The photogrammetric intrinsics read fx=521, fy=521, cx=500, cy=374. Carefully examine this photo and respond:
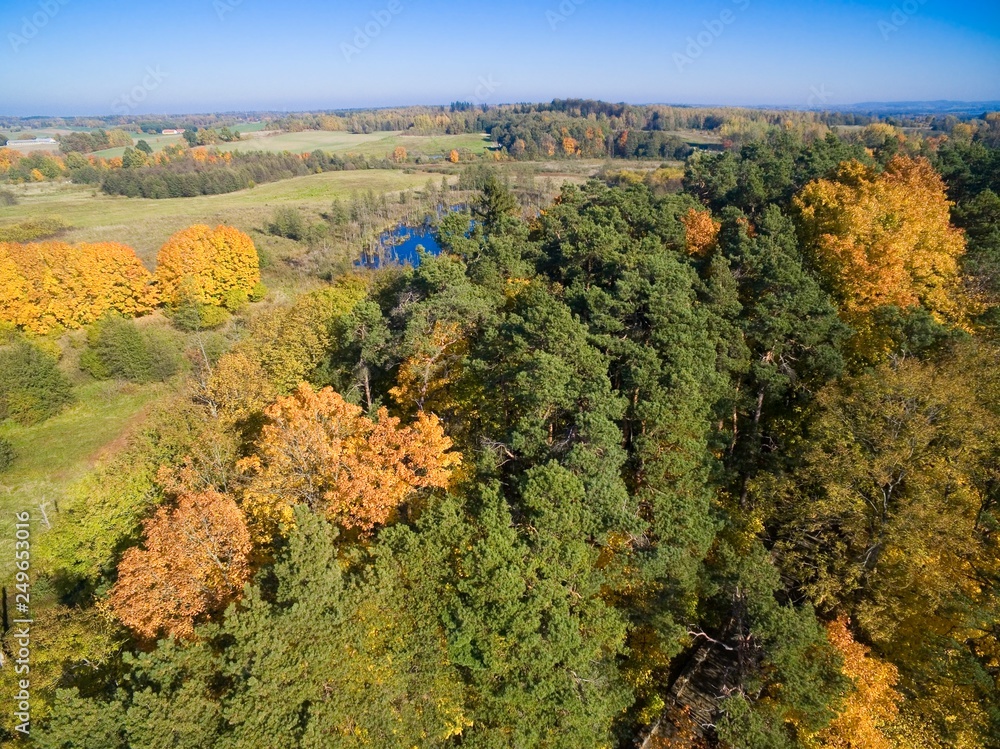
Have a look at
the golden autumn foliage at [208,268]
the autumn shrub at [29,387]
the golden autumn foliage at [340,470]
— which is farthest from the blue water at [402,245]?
the golden autumn foliage at [340,470]

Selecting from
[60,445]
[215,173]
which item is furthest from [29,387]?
[215,173]

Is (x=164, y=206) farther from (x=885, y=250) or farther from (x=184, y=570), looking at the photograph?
(x=885, y=250)

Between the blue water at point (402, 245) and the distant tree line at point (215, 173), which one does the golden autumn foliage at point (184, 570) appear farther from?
the distant tree line at point (215, 173)

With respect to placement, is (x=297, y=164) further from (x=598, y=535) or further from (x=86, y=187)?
(x=598, y=535)

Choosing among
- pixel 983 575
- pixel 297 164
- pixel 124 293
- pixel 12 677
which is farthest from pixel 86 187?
pixel 983 575

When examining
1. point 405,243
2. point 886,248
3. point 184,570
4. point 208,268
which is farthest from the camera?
point 405,243

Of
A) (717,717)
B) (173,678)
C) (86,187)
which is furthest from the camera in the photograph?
(86,187)
